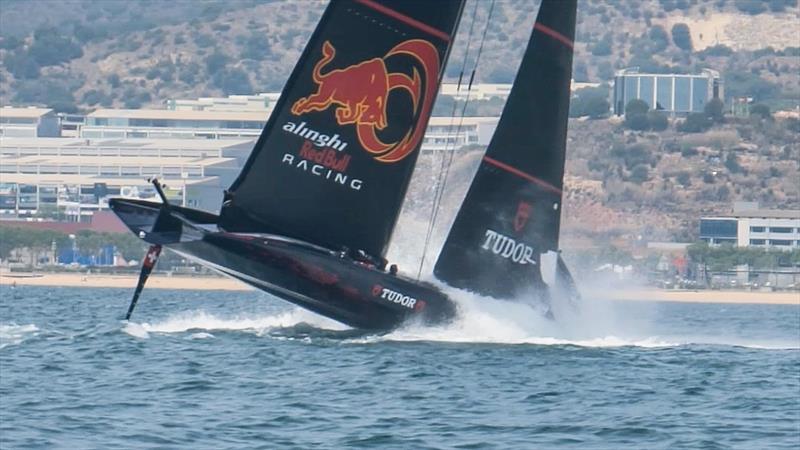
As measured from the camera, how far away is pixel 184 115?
15062 centimetres

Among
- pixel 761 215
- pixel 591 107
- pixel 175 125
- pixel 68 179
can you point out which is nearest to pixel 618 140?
pixel 591 107

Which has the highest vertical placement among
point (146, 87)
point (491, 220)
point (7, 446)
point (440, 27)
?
point (146, 87)

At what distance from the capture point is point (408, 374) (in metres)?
22.2

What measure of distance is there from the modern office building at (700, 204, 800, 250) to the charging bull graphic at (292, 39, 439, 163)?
271 ft

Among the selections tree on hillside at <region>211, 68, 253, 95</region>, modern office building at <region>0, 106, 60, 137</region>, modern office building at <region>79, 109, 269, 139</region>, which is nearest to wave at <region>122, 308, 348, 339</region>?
modern office building at <region>79, 109, 269, 139</region>

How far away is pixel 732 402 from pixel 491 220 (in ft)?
20.9

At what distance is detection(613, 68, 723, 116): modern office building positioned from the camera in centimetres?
16250

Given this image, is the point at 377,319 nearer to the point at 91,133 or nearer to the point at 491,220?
the point at 491,220

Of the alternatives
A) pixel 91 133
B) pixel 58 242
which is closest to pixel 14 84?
pixel 91 133

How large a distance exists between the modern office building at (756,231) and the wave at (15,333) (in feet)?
258

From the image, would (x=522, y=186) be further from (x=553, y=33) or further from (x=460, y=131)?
(x=460, y=131)

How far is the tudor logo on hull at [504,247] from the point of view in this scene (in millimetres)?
26547

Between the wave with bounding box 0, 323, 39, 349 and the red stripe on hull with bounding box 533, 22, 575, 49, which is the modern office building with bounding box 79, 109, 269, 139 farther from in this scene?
the red stripe on hull with bounding box 533, 22, 575, 49

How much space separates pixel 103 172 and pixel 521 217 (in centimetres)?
10022
